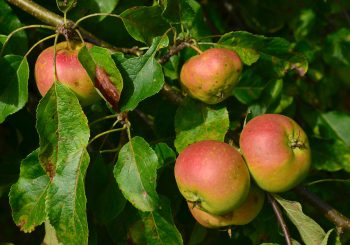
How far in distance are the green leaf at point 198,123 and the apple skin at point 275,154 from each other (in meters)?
0.10

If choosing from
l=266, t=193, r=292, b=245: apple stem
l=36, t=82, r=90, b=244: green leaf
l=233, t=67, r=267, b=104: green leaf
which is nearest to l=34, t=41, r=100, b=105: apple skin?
l=36, t=82, r=90, b=244: green leaf

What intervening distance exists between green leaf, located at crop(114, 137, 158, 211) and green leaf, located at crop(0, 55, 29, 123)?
0.26m

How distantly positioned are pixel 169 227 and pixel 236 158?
0.28 metres

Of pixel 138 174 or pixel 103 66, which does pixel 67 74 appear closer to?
pixel 103 66

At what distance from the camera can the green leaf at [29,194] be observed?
135cm

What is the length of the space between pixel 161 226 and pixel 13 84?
0.48 metres

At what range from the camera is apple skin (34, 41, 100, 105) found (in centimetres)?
128

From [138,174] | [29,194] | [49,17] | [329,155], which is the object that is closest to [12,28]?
[49,17]

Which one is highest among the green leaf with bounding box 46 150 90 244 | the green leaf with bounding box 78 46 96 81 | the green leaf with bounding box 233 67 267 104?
the green leaf with bounding box 78 46 96 81

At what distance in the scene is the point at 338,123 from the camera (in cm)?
205

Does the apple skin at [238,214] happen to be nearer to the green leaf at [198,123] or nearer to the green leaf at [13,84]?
the green leaf at [198,123]

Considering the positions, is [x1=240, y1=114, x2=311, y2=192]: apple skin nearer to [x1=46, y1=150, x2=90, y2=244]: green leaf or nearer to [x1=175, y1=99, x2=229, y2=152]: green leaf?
[x1=175, y1=99, x2=229, y2=152]: green leaf

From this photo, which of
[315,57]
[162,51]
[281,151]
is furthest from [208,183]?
[315,57]

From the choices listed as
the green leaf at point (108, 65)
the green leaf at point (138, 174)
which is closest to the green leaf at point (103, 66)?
the green leaf at point (108, 65)
